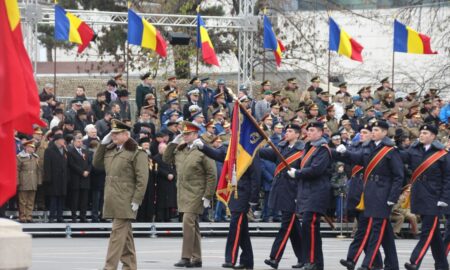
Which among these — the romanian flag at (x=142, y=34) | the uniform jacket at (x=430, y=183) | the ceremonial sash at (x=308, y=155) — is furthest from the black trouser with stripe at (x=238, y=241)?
the romanian flag at (x=142, y=34)

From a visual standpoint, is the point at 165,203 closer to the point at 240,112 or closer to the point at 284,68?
the point at 240,112

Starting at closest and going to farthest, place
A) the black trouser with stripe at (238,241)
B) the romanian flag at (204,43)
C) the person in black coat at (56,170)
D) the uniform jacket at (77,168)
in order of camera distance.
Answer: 1. the black trouser with stripe at (238,241)
2. the person in black coat at (56,170)
3. the uniform jacket at (77,168)
4. the romanian flag at (204,43)

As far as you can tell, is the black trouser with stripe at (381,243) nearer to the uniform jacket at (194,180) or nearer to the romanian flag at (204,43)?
the uniform jacket at (194,180)

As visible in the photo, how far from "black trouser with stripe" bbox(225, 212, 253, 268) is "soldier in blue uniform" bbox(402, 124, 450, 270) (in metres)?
2.26

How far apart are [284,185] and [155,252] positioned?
3.21 metres

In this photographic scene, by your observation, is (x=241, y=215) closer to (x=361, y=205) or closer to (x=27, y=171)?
(x=361, y=205)

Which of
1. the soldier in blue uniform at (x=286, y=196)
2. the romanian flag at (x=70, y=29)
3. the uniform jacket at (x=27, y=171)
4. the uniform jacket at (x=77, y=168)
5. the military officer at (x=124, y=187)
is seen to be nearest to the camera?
the military officer at (x=124, y=187)

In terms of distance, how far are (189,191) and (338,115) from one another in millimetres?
12413

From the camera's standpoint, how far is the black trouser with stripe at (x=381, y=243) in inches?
730

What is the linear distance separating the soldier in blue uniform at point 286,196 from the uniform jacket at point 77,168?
675 cm

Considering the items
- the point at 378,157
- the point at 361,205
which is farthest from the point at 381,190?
the point at 361,205

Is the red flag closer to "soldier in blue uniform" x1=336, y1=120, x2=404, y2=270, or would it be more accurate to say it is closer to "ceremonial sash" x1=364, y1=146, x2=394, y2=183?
"soldier in blue uniform" x1=336, y1=120, x2=404, y2=270

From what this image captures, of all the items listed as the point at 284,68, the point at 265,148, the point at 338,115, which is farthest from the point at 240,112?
the point at 284,68

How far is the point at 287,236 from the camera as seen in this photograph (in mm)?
19594
